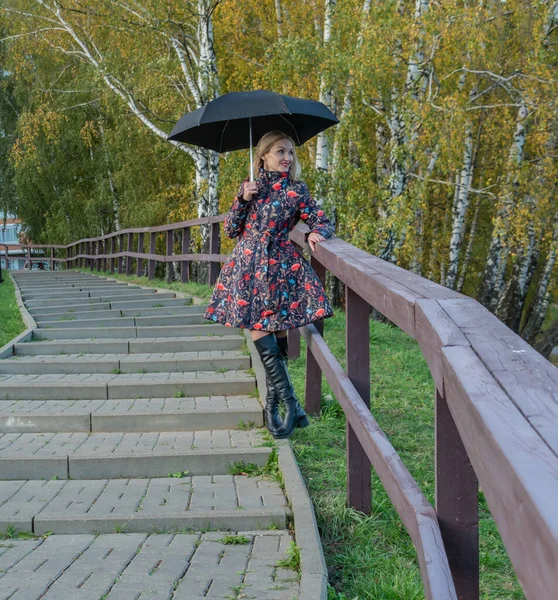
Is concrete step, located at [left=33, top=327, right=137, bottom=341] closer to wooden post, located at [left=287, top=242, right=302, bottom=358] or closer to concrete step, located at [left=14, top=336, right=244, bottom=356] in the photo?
concrete step, located at [left=14, top=336, right=244, bottom=356]

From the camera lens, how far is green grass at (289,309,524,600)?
295 cm

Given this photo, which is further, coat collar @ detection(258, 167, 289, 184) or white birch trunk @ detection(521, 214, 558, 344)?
white birch trunk @ detection(521, 214, 558, 344)

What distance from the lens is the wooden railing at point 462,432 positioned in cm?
103

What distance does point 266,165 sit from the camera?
15.3ft

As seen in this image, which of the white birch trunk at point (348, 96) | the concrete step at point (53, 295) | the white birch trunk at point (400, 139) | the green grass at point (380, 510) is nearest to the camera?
the green grass at point (380, 510)

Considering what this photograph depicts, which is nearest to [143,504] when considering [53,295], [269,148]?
[269,148]

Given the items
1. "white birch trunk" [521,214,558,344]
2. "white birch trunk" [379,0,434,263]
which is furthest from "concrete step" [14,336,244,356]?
"white birch trunk" [521,214,558,344]

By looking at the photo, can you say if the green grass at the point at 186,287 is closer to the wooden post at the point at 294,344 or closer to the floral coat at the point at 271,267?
the wooden post at the point at 294,344

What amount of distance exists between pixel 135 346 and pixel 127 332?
765 millimetres

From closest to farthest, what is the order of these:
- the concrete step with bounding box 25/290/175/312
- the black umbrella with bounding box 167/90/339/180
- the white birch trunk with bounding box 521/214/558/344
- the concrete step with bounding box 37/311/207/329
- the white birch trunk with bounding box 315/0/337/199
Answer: the black umbrella with bounding box 167/90/339/180
the concrete step with bounding box 37/311/207/329
the concrete step with bounding box 25/290/175/312
the white birch trunk with bounding box 315/0/337/199
the white birch trunk with bounding box 521/214/558/344

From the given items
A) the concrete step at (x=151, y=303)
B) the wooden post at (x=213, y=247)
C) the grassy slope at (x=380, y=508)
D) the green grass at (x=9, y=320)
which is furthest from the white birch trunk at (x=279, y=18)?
the grassy slope at (x=380, y=508)

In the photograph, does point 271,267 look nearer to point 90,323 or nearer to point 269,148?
point 269,148

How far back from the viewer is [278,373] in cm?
462

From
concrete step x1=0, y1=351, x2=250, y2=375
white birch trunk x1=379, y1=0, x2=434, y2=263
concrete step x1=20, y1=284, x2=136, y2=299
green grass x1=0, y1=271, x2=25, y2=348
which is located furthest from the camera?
white birch trunk x1=379, y1=0, x2=434, y2=263
